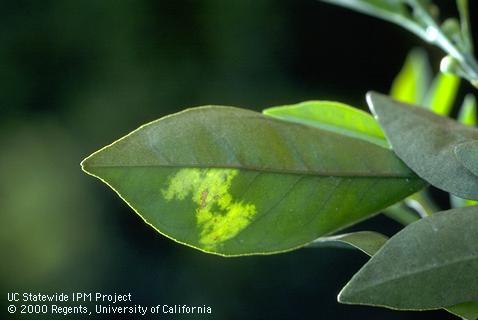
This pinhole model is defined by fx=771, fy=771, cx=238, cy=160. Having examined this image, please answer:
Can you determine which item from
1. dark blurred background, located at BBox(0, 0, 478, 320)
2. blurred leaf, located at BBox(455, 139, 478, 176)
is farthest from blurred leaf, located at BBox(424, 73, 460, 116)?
dark blurred background, located at BBox(0, 0, 478, 320)

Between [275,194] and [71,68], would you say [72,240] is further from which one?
[275,194]

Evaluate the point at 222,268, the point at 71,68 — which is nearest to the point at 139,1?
the point at 71,68

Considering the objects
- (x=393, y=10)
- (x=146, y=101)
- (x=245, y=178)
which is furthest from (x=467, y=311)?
(x=146, y=101)

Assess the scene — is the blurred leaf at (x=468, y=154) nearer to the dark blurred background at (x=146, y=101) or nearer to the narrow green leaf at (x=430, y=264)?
the narrow green leaf at (x=430, y=264)

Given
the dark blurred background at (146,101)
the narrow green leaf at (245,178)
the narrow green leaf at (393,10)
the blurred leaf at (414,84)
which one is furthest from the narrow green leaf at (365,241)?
the dark blurred background at (146,101)

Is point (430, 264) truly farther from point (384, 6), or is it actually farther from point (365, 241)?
point (384, 6)

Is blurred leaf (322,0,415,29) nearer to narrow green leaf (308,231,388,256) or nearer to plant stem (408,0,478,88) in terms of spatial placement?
plant stem (408,0,478,88)
